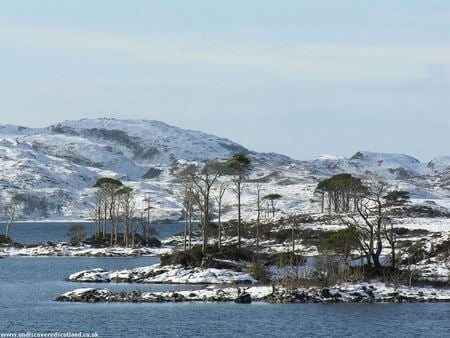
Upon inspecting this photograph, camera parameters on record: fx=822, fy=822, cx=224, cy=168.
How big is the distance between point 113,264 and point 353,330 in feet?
198

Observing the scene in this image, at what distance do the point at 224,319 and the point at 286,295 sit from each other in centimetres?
950

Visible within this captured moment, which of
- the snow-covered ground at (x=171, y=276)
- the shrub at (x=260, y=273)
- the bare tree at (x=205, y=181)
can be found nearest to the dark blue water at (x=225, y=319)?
the snow-covered ground at (x=171, y=276)

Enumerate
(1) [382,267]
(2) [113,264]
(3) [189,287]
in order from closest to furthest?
(1) [382,267]
(3) [189,287]
(2) [113,264]

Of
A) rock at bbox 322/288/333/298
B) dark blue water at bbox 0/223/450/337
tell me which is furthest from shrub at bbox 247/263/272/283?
dark blue water at bbox 0/223/450/337

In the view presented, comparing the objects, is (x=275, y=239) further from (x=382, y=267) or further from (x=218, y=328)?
(x=218, y=328)

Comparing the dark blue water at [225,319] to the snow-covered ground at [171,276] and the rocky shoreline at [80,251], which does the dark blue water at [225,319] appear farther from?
the rocky shoreline at [80,251]

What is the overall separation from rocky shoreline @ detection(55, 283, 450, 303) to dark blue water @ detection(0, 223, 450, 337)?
156 cm

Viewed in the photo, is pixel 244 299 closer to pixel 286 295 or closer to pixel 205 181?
pixel 286 295

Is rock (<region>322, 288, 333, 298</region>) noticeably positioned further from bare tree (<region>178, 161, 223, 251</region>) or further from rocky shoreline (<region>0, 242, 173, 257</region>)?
rocky shoreline (<region>0, 242, 173, 257</region>)

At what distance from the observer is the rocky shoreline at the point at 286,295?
61906 mm

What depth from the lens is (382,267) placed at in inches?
2638

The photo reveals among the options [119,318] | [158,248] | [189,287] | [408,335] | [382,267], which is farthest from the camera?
[158,248]

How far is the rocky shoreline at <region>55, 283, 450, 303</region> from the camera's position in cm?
6191

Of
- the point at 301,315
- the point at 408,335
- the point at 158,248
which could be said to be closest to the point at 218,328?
the point at 301,315
